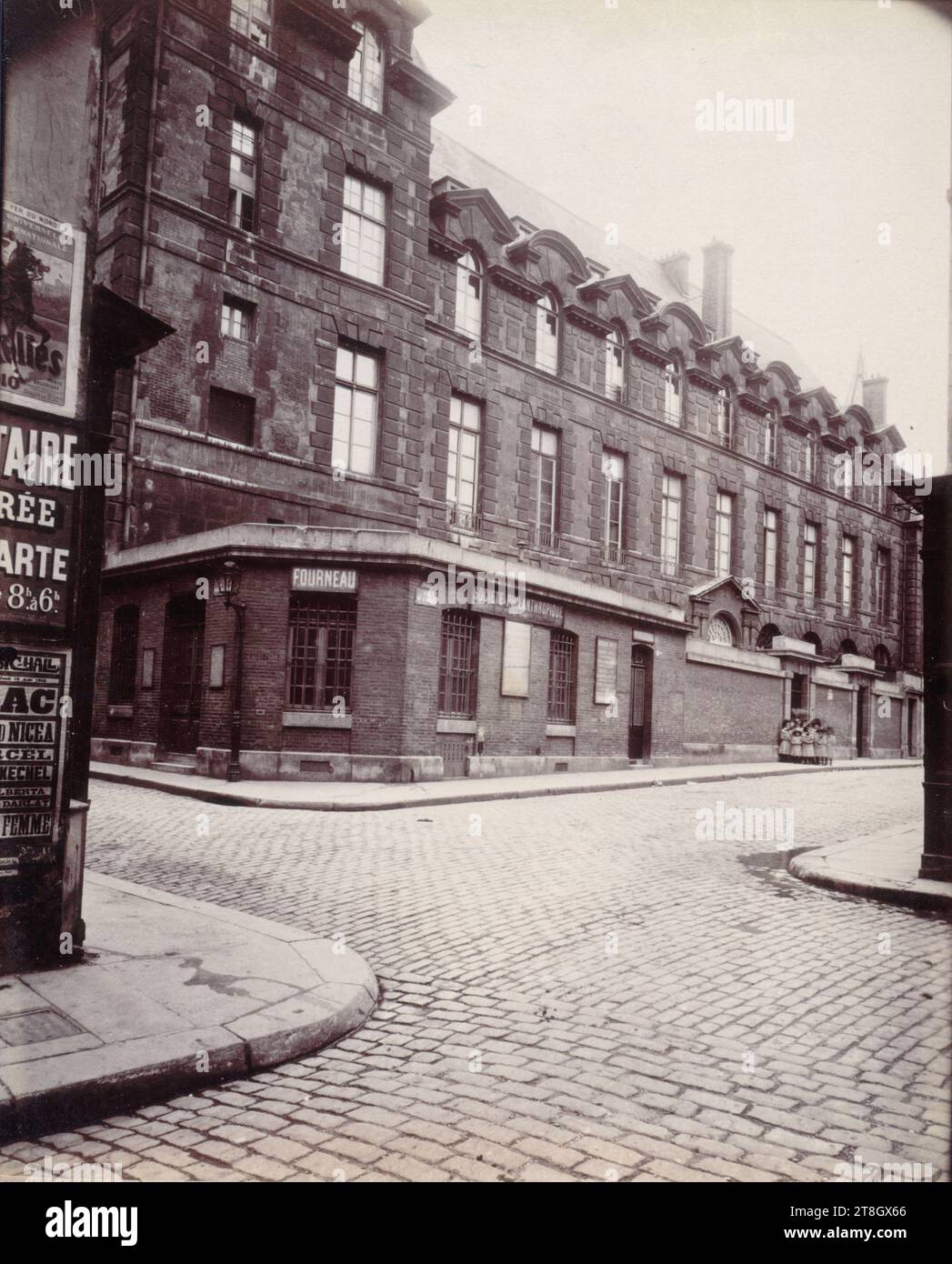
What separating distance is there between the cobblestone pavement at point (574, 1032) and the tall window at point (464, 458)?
17.3 meters

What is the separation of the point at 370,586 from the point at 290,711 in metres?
2.65

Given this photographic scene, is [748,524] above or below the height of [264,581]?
above

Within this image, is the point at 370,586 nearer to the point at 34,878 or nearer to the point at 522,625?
the point at 522,625

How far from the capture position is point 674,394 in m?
33.4

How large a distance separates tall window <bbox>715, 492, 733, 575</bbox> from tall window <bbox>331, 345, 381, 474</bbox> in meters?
16.5

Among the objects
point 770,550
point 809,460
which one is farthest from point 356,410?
point 809,460

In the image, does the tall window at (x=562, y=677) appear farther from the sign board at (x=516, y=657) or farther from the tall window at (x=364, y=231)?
the tall window at (x=364, y=231)

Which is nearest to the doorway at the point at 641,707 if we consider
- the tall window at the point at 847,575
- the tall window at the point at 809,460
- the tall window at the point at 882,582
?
the tall window at the point at 809,460

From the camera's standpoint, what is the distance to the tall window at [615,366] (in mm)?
30719

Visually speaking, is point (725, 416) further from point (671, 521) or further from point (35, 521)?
point (35, 521)

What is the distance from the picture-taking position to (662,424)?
32.5 meters

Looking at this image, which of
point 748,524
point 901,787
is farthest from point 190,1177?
point 748,524

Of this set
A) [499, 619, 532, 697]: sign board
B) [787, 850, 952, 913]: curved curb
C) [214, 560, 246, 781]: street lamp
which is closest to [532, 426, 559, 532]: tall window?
[499, 619, 532, 697]: sign board

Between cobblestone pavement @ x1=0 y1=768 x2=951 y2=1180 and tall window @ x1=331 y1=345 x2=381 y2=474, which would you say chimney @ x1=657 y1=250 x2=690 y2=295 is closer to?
tall window @ x1=331 y1=345 x2=381 y2=474
